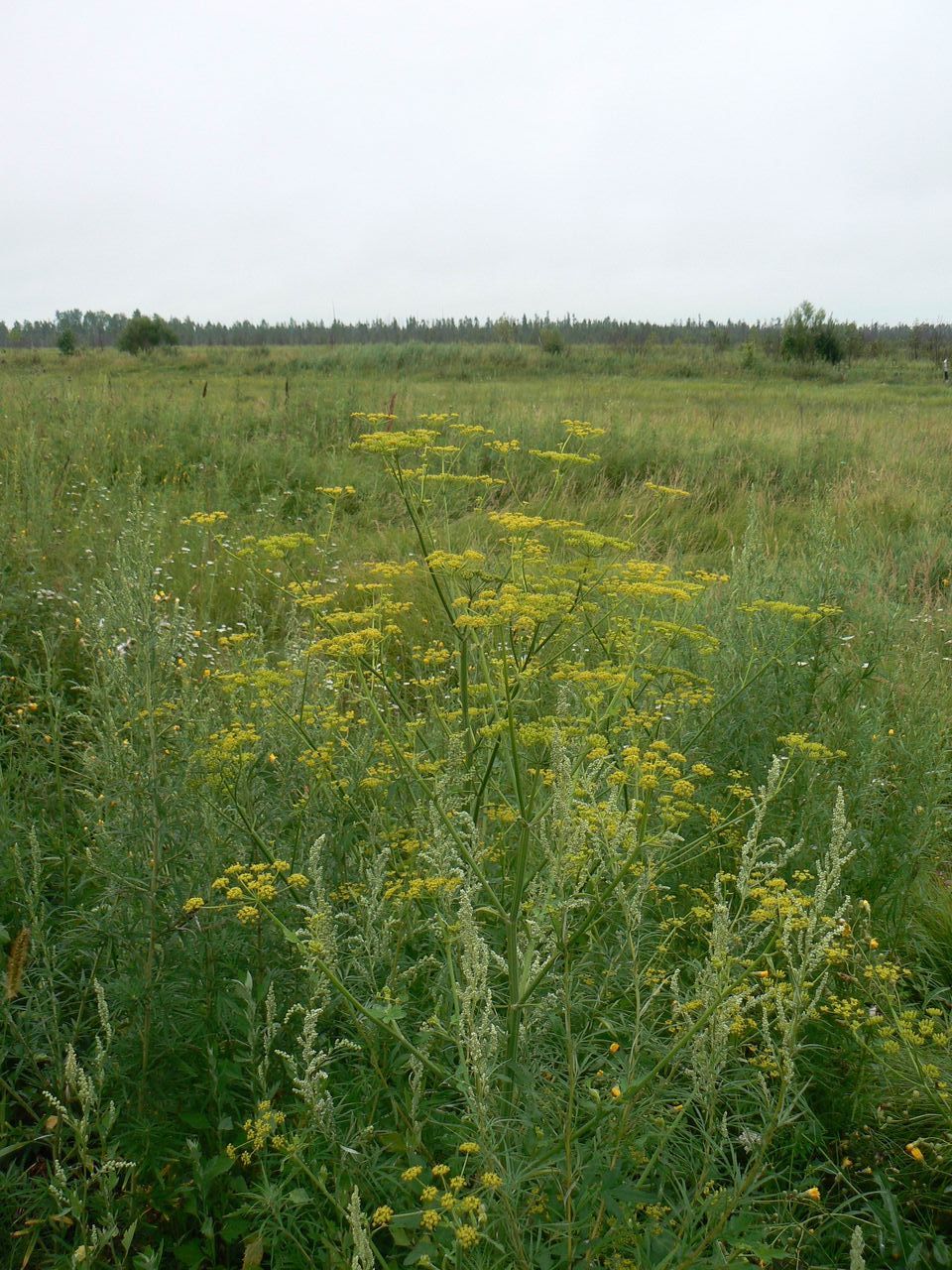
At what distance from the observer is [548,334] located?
142ft

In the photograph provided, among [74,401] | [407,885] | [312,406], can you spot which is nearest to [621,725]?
[407,885]

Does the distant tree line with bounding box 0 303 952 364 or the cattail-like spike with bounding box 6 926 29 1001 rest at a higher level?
the distant tree line with bounding box 0 303 952 364

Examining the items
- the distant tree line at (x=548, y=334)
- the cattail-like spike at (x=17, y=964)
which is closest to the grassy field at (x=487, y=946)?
the cattail-like spike at (x=17, y=964)

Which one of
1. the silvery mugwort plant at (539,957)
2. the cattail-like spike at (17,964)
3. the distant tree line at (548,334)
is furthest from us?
the distant tree line at (548,334)

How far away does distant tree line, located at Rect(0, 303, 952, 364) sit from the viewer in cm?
4216

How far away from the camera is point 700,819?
3240 mm

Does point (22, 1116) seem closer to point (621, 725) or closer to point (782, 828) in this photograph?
point (621, 725)

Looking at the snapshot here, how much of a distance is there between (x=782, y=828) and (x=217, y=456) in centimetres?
775

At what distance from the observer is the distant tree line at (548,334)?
138ft

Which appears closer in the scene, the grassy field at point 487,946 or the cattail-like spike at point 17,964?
the grassy field at point 487,946

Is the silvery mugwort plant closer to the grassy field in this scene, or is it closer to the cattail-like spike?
the grassy field

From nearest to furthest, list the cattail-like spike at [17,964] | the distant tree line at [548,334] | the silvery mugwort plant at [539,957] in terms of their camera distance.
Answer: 1. the silvery mugwort plant at [539,957]
2. the cattail-like spike at [17,964]
3. the distant tree line at [548,334]

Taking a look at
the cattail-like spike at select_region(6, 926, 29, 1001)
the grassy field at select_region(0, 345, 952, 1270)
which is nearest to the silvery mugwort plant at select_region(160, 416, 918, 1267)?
the grassy field at select_region(0, 345, 952, 1270)

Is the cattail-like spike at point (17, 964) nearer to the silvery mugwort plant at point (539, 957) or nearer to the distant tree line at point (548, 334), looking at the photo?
the silvery mugwort plant at point (539, 957)
